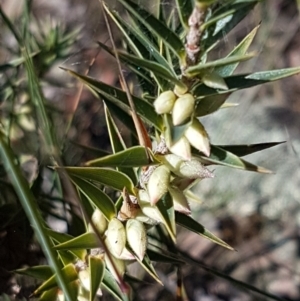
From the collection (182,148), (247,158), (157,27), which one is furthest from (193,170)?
(247,158)

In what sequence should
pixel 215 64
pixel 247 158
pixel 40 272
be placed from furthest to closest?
1. pixel 247 158
2. pixel 40 272
3. pixel 215 64

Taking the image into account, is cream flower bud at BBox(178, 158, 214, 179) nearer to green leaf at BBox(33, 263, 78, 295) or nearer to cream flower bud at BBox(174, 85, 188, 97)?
cream flower bud at BBox(174, 85, 188, 97)

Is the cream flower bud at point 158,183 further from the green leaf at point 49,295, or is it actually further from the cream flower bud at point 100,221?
the green leaf at point 49,295

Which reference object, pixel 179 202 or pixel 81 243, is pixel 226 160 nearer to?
pixel 179 202

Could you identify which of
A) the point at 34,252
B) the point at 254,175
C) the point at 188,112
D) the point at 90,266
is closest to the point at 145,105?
the point at 188,112

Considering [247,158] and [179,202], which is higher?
[179,202]

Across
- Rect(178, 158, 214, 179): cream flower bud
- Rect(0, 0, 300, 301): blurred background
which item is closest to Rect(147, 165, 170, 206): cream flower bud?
Rect(178, 158, 214, 179): cream flower bud
